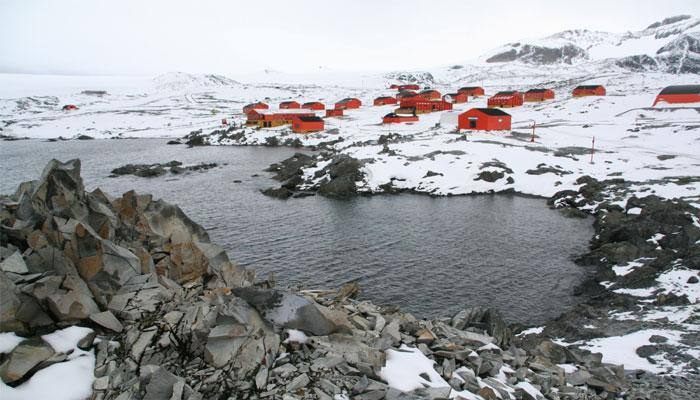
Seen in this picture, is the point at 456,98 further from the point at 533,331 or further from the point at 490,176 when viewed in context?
the point at 533,331

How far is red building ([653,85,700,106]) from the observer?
8588 centimetres

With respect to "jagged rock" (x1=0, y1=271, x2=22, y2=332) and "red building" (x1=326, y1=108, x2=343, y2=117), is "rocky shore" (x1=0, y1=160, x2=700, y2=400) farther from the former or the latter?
"red building" (x1=326, y1=108, x2=343, y2=117)

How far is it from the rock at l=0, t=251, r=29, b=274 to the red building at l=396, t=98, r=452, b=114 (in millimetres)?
104818

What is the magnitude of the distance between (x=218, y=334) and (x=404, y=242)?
2448cm

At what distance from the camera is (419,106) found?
113125 millimetres

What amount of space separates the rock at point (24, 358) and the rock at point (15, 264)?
2761 mm

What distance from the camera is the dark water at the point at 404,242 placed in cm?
2448

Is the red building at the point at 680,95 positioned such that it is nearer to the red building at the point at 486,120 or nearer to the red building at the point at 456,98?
the red building at the point at 486,120

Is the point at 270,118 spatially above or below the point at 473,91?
below

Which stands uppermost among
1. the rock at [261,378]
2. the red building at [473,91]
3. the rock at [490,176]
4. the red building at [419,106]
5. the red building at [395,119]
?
the red building at [473,91]

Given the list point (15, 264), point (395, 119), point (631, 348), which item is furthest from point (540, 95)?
point (15, 264)

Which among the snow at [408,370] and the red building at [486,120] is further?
the red building at [486,120]

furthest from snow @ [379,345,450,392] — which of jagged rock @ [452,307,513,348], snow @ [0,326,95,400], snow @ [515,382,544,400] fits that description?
snow @ [0,326,95,400]

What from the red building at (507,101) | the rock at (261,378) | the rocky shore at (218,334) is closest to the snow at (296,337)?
the rocky shore at (218,334)
